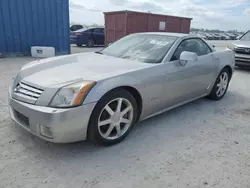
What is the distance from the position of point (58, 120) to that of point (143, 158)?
102cm

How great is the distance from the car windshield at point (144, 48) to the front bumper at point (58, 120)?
1302mm

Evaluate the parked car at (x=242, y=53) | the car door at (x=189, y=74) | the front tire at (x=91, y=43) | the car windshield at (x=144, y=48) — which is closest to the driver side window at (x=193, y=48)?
the car door at (x=189, y=74)

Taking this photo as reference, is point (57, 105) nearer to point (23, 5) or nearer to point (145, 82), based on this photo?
point (145, 82)

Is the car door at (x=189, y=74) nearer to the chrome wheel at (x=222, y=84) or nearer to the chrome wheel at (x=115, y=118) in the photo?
the chrome wheel at (x=222, y=84)

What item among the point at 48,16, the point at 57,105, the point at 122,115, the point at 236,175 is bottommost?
the point at 236,175

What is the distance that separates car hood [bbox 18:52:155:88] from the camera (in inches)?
99.7

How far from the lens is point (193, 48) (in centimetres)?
390

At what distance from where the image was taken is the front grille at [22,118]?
2.42 m

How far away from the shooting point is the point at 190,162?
2469mm

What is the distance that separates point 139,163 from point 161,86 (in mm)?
1143

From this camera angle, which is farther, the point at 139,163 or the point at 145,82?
the point at 145,82

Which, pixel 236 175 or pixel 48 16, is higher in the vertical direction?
pixel 48 16

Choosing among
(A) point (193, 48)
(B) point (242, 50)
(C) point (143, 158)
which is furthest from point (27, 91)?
(B) point (242, 50)

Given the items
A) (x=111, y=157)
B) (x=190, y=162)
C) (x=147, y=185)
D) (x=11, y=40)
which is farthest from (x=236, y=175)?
(x=11, y=40)
